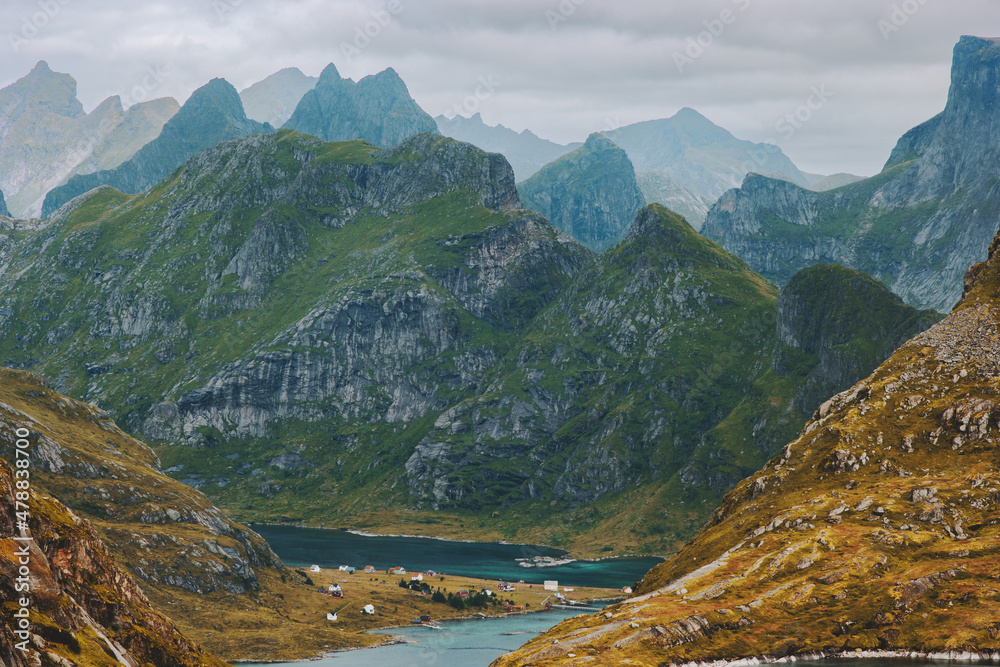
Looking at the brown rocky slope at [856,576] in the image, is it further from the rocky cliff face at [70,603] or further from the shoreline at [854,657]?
the rocky cliff face at [70,603]

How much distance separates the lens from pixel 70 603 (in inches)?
4348

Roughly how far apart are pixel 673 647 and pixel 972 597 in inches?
1928

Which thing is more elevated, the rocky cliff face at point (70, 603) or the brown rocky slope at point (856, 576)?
the rocky cliff face at point (70, 603)

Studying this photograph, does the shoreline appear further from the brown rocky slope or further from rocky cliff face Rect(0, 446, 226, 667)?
rocky cliff face Rect(0, 446, 226, 667)

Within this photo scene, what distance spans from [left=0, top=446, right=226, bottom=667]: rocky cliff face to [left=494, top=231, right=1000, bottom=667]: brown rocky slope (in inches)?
2579

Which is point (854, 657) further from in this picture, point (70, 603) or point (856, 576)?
point (70, 603)

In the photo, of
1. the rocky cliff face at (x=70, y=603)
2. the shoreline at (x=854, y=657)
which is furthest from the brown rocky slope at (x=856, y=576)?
the rocky cliff face at (x=70, y=603)

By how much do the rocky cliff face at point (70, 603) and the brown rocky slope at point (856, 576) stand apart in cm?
6550

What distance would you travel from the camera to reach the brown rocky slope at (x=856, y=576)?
5812 inches

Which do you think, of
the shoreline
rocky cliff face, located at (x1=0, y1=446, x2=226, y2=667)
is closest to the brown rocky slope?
the shoreline

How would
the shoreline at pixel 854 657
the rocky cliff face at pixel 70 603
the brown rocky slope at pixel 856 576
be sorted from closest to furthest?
1. the rocky cliff face at pixel 70 603
2. the shoreline at pixel 854 657
3. the brown rocky slope at pixel 856 576

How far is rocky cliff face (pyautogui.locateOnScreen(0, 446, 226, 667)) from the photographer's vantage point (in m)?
99.1

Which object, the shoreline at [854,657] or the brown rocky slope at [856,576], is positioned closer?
the shoreline at [854,657]

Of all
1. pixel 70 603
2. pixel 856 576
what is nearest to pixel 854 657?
pixel 856 576
